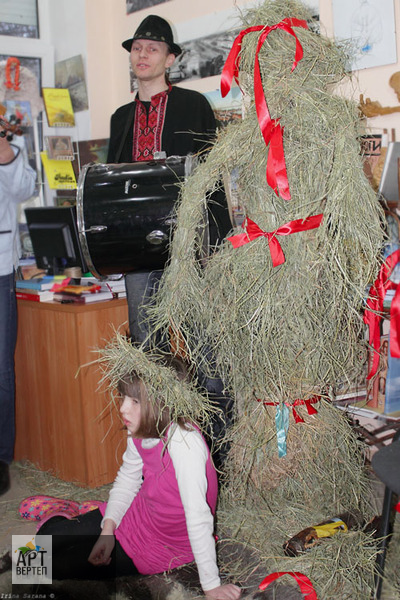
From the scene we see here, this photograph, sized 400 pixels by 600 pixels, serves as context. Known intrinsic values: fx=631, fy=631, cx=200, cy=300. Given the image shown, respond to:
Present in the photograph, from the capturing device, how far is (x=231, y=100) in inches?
117

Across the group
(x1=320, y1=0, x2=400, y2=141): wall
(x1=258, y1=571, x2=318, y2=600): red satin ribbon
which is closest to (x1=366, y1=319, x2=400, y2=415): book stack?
(x1=320, y1=0, x2=400, y2=141): wall

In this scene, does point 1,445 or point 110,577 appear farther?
point 1,445

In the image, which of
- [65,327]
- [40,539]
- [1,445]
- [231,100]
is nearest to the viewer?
[40,539]

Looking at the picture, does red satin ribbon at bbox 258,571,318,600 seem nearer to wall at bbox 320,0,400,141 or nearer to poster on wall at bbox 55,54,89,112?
wall at bbox 320,0,400,141

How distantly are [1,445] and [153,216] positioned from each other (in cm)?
136

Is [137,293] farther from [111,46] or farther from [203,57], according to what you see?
[111,46]

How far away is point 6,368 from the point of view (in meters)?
2.73

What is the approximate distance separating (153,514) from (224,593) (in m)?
0.29

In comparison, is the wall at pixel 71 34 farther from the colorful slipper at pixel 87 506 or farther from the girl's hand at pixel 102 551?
the girl's hand at pixel 102 551

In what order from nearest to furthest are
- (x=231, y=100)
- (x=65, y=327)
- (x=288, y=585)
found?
(x=288, y=585), (x=65, y=327), (x=231, y=100)

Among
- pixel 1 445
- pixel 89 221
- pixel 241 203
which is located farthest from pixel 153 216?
pixel 1 445

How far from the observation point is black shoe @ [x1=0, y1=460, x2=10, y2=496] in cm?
267

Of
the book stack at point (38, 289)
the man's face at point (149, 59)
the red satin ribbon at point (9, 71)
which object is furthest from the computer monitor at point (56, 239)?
the red satin ribbon at point (9, 71)

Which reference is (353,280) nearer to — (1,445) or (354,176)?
(354,176)
